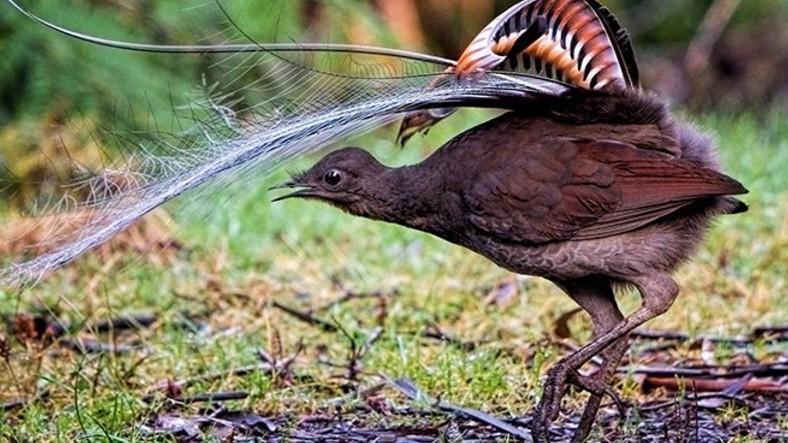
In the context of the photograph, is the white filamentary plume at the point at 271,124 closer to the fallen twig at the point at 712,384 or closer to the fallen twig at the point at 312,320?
the fallen twig at the point at 712,384

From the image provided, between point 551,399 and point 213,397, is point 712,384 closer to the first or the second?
point 551,399

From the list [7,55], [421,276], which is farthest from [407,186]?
[7,55]

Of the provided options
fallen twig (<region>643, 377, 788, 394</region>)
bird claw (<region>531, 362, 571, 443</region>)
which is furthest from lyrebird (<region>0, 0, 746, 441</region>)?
fallen twig (<region>643, 377, 788, 394</region>)

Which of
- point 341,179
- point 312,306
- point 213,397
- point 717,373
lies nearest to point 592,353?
point 341,179

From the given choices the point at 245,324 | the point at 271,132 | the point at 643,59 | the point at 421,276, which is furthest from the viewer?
the point at 643,59

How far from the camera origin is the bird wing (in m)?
4.14

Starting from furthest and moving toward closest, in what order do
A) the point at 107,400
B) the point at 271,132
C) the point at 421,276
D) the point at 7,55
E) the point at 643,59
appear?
the point at 643,59
the point at 7,55
the point at 421,276
the point at 107,400
the point at 271,132

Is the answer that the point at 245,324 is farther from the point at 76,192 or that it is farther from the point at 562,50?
the point at 562,50

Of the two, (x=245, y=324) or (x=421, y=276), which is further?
(x=421, y=276)

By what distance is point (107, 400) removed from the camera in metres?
4.70

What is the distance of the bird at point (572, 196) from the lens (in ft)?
13.6

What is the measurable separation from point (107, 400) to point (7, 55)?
4031 millimetres

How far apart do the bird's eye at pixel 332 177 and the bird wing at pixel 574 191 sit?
411mm

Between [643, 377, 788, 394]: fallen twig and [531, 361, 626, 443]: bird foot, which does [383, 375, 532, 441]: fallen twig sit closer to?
[531, 361, 626, 443]: bird foot
